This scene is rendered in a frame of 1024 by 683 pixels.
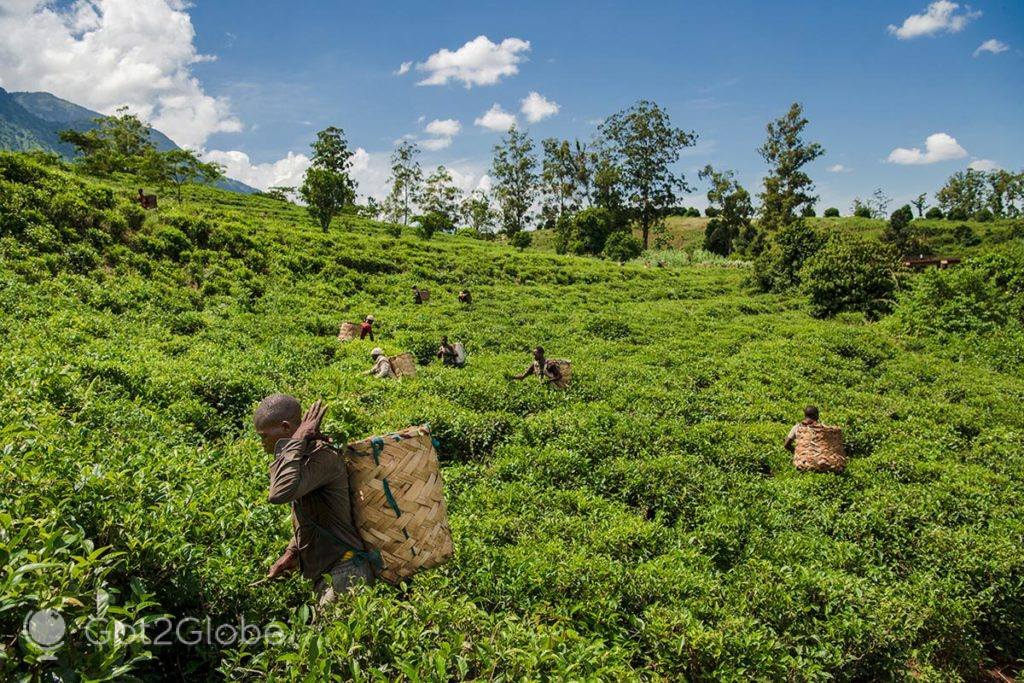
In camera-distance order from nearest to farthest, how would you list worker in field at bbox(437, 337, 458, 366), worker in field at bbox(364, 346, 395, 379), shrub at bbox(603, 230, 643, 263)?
1. worker in field at bbox(364, 346, 395, 379)
2. worker in field at bbox(437, 337, 458, 366)
3. shrub at bbox(603, 230, 643, 263)

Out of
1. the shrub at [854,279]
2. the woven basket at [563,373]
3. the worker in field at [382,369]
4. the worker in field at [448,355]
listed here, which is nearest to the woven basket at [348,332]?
the worker in field at [448,355]

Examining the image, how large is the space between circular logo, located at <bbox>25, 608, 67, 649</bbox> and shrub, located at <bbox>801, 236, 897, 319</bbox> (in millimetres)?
27726

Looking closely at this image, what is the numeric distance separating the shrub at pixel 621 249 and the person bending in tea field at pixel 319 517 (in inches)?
1817

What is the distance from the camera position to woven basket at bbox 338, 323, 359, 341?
54.1ft

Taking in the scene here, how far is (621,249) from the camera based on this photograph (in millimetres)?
48312

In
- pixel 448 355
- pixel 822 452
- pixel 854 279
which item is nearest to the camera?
pixel 822 452

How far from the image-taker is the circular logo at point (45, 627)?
83.1 inches

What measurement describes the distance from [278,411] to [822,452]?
8539mm

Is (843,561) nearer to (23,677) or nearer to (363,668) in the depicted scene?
(363,668)

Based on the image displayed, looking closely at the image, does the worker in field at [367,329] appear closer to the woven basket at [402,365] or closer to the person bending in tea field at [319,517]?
the woven basket at [402,365]

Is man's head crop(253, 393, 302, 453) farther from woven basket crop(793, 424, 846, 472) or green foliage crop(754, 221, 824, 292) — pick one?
green foliage crop(754, 221, 824, 292)

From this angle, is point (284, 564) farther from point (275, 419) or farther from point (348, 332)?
point (348, 332)

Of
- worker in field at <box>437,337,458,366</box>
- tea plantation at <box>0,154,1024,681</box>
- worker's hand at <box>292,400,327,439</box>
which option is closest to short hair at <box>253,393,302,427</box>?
worker's hand at <box>292,400,327,439</box>

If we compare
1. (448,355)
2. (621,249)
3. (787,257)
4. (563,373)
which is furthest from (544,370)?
(621,249)
